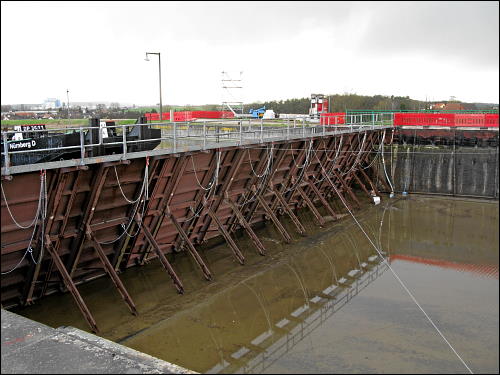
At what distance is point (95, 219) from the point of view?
12359mm

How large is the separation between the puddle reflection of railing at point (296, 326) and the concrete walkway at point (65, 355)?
4.04 metres

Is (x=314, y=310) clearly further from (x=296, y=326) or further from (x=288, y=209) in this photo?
(x=288, y=209)

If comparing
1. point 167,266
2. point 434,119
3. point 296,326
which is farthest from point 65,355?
point 434,119

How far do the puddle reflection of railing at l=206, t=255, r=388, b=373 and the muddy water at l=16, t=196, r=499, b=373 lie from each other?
1.0 inches

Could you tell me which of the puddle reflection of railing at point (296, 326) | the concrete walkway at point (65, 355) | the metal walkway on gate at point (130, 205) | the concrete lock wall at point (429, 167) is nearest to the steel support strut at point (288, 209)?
the metal walkway on gate at point (130, 205)

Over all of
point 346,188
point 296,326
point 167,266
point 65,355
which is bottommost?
point 296,326

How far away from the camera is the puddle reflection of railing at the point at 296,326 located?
9.48 m

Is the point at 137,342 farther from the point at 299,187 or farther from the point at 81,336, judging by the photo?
the point at 299,187

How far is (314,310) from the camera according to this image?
12.1 metres

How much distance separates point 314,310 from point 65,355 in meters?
7.70

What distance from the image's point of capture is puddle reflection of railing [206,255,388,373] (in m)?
9.48

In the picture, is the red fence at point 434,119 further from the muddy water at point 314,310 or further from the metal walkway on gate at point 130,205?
the muddy water at point 314,310

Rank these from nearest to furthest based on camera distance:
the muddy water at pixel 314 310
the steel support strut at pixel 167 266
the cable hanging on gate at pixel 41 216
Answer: the muddy water at pixel 314 310
the cable hanging on gate at pixel 41 216
the steel support strut at pixel 167 266

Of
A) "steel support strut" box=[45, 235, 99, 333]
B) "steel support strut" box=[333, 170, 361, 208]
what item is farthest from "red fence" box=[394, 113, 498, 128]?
"steel support strut" box=[45, 235, 99, 333]
